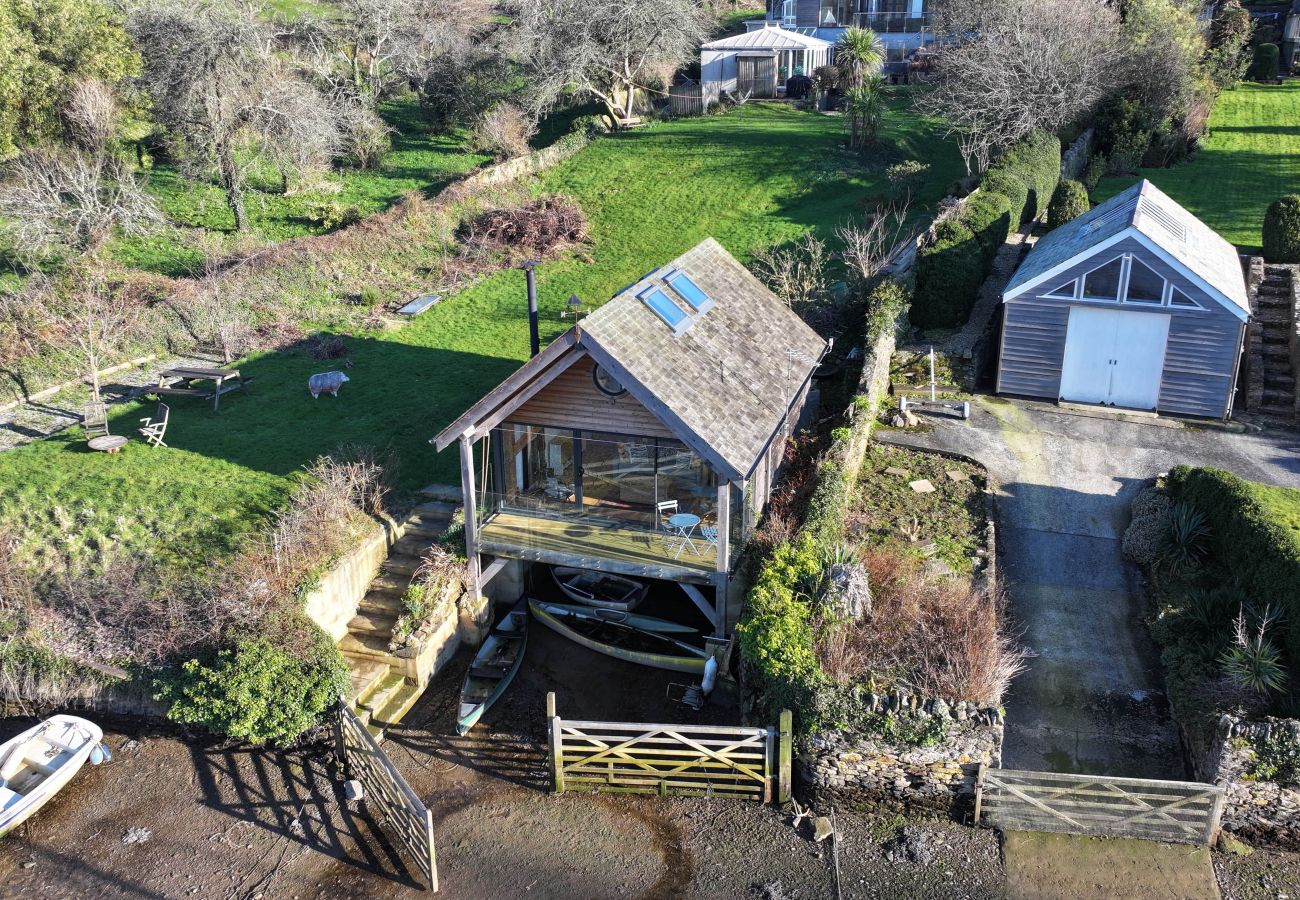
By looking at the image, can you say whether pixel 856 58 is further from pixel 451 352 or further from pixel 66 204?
pixel 66 204

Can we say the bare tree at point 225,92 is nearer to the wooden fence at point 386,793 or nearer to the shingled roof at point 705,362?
the shingled roof at point 705,362

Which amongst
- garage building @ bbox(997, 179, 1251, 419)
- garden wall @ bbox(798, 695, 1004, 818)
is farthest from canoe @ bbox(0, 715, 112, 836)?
garage building @ bbox(997, 179, 1251, 419)

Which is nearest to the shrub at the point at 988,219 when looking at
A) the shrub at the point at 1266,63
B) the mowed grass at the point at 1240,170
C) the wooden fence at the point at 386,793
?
the mowed grass at the point at 1240,170

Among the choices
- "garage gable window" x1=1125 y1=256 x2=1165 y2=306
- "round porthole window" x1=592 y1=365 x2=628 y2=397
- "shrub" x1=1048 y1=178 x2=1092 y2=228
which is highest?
"shrub" x1=1048 y1=178 x2=1092 y2=228

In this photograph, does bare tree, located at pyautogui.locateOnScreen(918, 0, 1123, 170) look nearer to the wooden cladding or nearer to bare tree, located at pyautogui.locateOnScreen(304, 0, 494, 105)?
bare tree, located at pyautogui.locateOnScreen(304, 0, 494, 105)

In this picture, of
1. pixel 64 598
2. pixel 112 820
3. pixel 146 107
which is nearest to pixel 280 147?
pixel 146 107

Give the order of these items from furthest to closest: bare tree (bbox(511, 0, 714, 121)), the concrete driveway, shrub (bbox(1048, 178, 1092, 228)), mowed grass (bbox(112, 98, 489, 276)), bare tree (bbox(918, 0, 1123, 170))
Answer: bare tree (bbox(511, 0, 714, 121))
bare tree (bbox(918, 0, 1123, 170))
mowed grass (bbox(112, 98, 489, 276))
shrub (bbox(1048, 178, 1092, 228))
the concrete driveway

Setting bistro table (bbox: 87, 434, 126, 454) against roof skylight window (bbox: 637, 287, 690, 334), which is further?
bistro table (bbox: 87, 434, 126, 454)

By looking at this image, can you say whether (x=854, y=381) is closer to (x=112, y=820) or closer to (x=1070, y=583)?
(x=1070, y=583)
